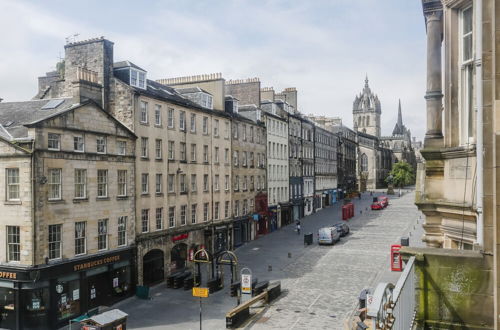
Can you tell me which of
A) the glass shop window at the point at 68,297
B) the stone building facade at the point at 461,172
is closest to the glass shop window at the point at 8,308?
the glass shop window at the point at 68,297

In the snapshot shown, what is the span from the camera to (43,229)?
24.0 meters

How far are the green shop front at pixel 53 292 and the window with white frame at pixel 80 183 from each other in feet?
12.6

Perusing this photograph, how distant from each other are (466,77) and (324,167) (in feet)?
245

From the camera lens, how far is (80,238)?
26.7 metres

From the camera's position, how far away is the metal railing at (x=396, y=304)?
4.83m

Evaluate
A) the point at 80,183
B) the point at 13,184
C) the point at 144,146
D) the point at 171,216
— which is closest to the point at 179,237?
the point at 171,216

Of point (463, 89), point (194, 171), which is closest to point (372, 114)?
point (194, 171)

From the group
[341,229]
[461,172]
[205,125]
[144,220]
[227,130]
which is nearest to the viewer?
[461,172]

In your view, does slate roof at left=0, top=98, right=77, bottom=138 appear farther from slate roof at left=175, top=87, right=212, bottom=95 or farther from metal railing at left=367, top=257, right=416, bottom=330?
metal railing at left=367, top=257, right=416, bottom=330

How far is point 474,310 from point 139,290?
2607 cm

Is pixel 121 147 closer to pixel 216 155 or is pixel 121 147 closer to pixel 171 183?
pixel 171 183

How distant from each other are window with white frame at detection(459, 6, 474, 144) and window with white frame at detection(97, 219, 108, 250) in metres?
24.4

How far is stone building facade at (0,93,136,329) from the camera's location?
23719 mm

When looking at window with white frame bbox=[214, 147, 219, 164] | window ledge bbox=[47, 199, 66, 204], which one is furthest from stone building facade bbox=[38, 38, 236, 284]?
window ledge bbox=[47, 199, 66, 204]
